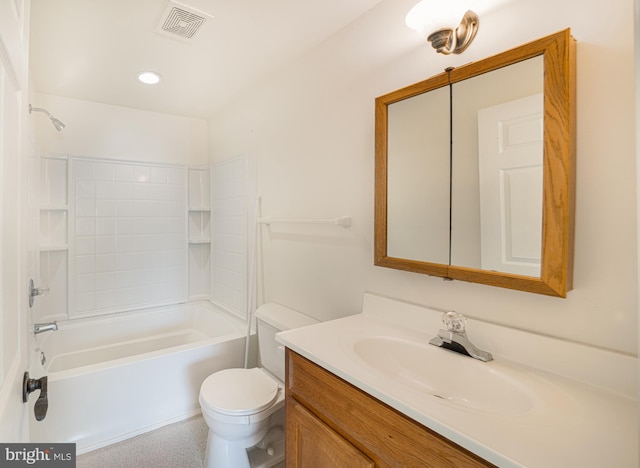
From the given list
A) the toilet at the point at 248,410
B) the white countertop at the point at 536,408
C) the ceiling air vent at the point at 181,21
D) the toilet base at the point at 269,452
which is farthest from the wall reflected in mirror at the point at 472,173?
the toilet base at the point at 269,452

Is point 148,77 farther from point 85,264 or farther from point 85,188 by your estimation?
point 85,264

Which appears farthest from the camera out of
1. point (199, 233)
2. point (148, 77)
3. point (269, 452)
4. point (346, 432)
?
point (199, 233)

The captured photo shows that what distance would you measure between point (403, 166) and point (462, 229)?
0.37 meters

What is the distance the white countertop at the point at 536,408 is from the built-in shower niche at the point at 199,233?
230cm

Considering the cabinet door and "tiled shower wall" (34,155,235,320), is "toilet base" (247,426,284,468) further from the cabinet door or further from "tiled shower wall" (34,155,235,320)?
"tiled shower wall" (34,155,235,320)

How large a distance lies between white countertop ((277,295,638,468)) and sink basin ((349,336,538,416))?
0.08 feet

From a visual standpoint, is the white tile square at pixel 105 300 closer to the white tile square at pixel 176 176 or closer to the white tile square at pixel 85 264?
the white tile square at pixel 85 264

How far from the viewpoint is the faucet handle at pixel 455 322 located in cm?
111

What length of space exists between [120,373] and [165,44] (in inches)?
76.9

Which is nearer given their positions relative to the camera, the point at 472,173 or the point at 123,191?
the point at 472,173

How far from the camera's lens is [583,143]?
0.92 m

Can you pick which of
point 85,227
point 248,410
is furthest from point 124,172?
point 248,410

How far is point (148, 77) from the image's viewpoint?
2277 mm

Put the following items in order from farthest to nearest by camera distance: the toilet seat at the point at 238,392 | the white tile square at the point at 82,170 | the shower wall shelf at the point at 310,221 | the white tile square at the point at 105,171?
the white tile square at the point at 105,171 < the white tile square at the point at 82,170 < the shower wall shelf at the point at 310,221 < the toilet seat at the point at 238,392
